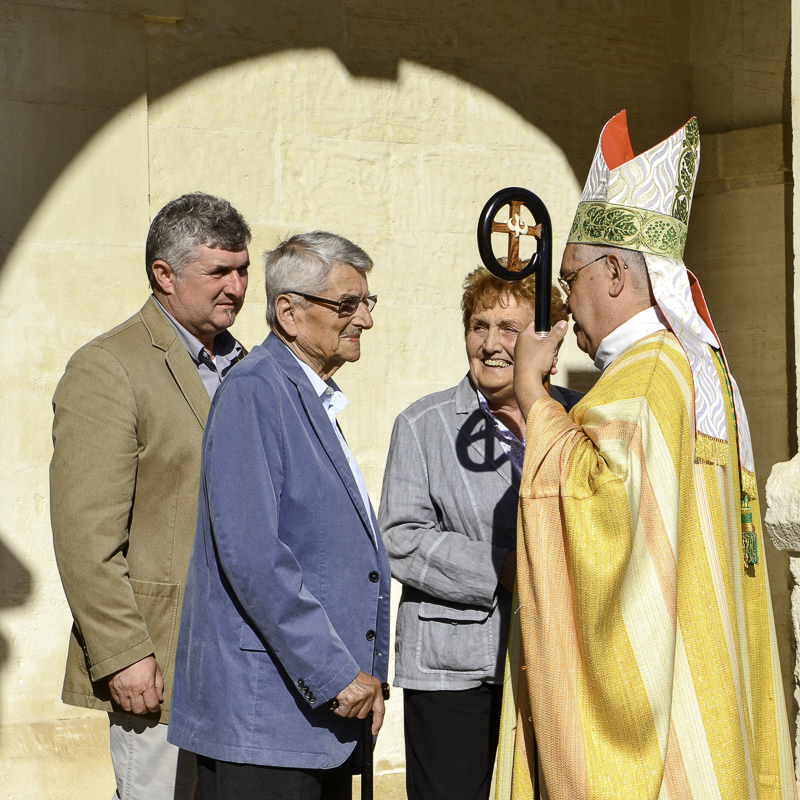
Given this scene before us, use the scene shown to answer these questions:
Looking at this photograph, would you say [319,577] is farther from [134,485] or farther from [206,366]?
[206,366]

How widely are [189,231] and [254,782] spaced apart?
1492mm

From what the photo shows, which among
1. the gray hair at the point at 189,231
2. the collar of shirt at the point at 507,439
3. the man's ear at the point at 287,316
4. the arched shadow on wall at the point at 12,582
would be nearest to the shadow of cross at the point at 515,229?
the man's ear at the point at 287,316

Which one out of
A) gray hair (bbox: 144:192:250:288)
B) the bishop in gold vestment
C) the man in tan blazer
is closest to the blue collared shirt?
the man in tan blazer

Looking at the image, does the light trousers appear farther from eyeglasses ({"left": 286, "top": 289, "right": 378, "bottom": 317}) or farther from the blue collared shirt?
eyeglasses ({"left": 286, "top": 289, "right": 378, "bottom": 317})

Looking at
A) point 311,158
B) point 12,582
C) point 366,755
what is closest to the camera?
point 366,755

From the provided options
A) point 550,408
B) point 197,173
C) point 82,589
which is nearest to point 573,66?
point 197,173

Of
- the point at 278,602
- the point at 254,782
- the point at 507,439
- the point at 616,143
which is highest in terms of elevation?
the point at 616,143

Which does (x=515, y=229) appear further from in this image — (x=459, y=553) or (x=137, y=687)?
(x=137, y=687)

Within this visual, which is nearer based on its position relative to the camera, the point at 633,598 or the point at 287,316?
the point at 633,598

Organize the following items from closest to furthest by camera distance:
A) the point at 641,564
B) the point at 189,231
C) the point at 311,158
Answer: the point at 641,564 < the point at 189,231 < the point at 311,158

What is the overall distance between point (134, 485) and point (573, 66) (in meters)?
3.61

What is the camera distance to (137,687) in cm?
274

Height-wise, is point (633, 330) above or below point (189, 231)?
below

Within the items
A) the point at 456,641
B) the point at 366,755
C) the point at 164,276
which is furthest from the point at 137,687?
the point at 164,276
